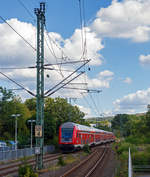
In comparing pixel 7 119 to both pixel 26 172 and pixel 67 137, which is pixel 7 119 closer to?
pixel 67 137

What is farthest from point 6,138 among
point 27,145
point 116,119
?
point 116,119

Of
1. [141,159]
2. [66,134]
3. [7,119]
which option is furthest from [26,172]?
[7,119]

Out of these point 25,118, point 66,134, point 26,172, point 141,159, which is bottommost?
point 141,159

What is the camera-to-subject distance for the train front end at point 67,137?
37781 mm

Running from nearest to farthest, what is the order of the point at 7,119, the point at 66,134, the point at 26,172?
the point at 26,172 < the point at 66,134 < the point at 7,119

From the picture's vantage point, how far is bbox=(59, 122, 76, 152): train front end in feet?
124

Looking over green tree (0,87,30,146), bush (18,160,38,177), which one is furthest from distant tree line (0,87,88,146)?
bush (18,160,38,177)

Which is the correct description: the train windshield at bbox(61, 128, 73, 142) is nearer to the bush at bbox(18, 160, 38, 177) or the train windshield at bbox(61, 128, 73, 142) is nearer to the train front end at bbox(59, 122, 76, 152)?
the train front end at bbox(59, 122, 76, 152)

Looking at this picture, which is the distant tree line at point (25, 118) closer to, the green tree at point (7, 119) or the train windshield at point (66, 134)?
the green tree at point (7, 119)

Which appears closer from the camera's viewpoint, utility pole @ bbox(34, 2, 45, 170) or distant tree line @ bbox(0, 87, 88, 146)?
utility pole @ bbox(34, 2, 45, 170)

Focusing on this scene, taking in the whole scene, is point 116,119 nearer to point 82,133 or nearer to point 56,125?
point 56,125

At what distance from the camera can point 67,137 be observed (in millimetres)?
38094

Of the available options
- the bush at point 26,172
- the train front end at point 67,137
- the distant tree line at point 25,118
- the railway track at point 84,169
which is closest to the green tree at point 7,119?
the distant tree line at point 25,118

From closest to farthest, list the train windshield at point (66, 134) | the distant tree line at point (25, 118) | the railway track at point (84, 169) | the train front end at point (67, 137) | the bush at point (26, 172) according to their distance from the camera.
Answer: the bush at point (26, 172) < the railway track at point (84, 169) < the train front end at point (67, 137) < the train windshield at point (66, 134) < the distant tree line at point (25, 118)
